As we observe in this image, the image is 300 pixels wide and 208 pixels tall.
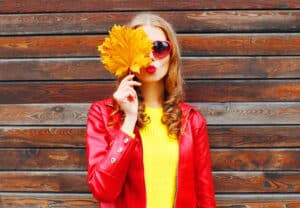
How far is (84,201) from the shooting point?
2.58 m

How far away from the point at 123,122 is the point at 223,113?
3.26ft

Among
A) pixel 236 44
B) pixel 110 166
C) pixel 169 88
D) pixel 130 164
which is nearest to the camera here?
pixel 110 166

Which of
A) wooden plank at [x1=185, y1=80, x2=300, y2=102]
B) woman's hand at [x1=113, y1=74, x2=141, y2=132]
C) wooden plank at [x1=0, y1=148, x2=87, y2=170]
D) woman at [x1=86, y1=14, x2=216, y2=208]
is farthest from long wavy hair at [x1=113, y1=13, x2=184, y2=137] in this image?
wooden plank at [x1=0, y1=148, x2=87, y2=170]

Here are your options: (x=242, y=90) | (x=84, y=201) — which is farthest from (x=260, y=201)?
(x=84, y=201)

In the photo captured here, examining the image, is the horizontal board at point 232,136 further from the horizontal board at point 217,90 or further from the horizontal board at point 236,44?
the horizontal board at point 236,44

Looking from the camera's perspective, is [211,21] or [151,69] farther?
[211,21]

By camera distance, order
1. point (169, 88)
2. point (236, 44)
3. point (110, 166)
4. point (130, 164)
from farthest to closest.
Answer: point (236, 44), point (169, 88), point (130, 164), point (110, 166)

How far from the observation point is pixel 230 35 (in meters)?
2.51

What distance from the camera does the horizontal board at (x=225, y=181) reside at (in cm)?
254

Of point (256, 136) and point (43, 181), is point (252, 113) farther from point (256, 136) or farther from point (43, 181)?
point (43, 181)

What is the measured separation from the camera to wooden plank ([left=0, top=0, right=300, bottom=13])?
2.50 m

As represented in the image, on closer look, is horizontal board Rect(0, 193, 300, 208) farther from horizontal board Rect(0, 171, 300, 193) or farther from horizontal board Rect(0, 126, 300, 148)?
horizontal board Rect(0, 126, 300, 148)

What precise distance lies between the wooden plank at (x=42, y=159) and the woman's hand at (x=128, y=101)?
3.33 ft

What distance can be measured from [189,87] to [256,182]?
2.38 feet
